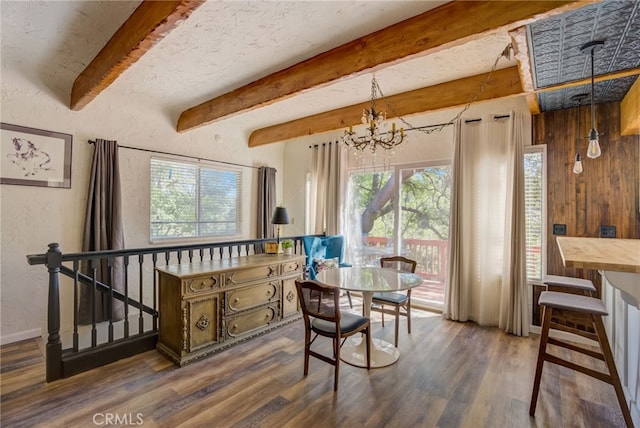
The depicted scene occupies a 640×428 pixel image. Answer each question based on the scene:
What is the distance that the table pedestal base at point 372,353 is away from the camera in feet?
8.34

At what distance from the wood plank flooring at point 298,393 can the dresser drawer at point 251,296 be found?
416mm

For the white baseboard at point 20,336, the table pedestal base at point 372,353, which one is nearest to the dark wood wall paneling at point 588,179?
the table pedestal base at point 372,353

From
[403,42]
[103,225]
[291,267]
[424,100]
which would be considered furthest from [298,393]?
[424,100]

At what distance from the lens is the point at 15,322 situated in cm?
304

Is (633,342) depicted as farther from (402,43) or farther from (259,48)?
(259,48)

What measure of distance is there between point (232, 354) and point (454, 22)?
3173 millimetres

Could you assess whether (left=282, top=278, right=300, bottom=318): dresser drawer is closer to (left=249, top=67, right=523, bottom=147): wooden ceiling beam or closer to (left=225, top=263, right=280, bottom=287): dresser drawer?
(left=225, top=263, right=280, bottom=287): dresser drawer

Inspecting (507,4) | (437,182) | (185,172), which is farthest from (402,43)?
(185,172)

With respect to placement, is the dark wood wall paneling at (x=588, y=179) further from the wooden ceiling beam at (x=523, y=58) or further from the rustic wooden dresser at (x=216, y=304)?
the rustic wooden dresser at (x=216, y=304)

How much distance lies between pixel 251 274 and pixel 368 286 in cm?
130

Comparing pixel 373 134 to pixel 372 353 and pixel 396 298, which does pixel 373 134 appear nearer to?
pixel 396 298

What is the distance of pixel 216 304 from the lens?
2.72 meters

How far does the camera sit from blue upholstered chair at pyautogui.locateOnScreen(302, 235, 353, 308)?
4.20 metres

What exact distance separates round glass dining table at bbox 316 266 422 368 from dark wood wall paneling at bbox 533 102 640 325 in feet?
6.08
